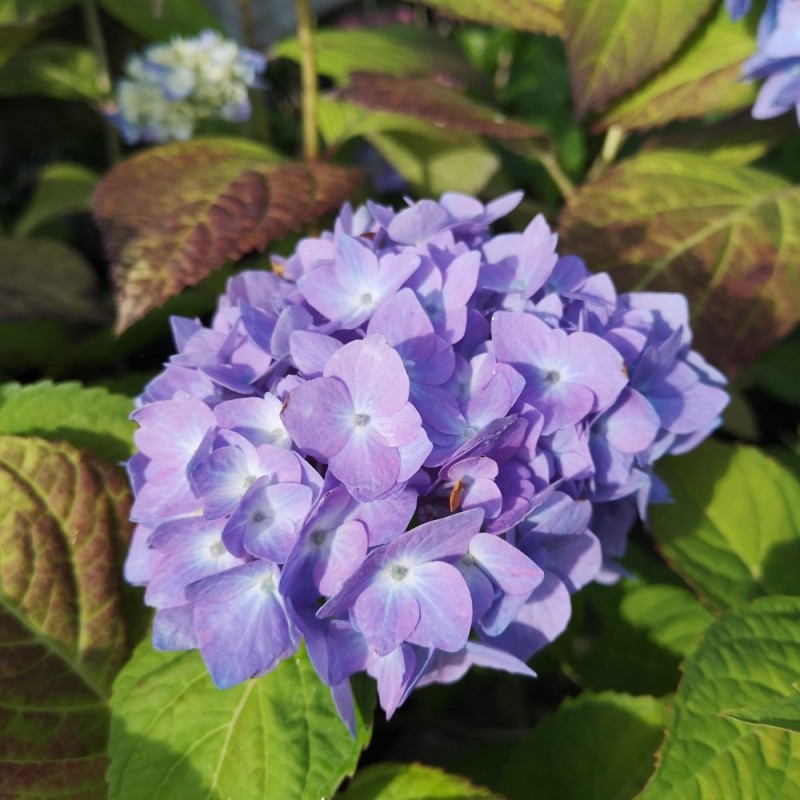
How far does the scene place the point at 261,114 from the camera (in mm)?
1504

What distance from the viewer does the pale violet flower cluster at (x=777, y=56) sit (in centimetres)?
99

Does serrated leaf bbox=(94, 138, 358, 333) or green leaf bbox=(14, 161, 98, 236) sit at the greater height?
serrated leaf bbox=(94, 138, 358, 333)

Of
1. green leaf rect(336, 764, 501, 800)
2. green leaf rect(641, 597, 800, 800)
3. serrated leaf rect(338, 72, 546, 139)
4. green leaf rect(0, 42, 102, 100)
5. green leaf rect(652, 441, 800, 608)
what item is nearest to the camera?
green leaf rect(641, 597, 800, 800)

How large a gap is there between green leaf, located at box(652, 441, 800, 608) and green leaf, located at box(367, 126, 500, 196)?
0.58 m

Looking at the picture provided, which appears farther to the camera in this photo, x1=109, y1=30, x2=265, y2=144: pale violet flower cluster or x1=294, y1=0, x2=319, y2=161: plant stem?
x1=109, y1=30, x2=265, y2=144: pale violet flower cluster

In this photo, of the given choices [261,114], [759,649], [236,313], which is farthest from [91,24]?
[759,649]

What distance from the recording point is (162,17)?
5.03 feet

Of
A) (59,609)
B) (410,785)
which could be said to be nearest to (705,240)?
(410,785)

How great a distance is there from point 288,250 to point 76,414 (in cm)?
57

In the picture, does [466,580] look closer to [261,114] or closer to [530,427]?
[530,427]

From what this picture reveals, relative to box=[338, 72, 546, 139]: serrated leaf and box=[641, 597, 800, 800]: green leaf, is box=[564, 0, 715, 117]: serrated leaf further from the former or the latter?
box=[641, 597, 800, 800]: green leaf

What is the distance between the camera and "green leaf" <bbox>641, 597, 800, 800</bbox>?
673 millimetres

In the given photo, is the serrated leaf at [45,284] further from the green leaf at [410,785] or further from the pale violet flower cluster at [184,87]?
the green leaf at [410,785]

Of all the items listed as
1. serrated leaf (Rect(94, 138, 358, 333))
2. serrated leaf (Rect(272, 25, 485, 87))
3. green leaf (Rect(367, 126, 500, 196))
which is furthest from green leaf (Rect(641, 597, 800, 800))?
serrated leaf (Rect(272, 25, 485, 87))
